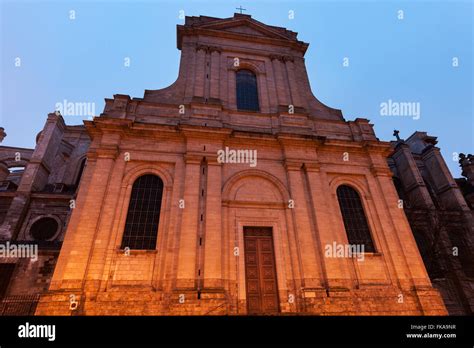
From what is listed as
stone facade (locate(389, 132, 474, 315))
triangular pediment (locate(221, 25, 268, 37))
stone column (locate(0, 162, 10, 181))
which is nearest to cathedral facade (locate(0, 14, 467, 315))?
triangular pediment (locate(221, 25, 268, 37))

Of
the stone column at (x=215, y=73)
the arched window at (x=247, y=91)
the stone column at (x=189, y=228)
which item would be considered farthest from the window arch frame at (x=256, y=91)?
the stone column at (x=189, y=228)

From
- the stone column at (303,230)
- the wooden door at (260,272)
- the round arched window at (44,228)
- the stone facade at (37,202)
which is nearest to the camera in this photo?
the wooden door at (260,272)

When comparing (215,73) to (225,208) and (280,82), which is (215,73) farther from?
(225,208)

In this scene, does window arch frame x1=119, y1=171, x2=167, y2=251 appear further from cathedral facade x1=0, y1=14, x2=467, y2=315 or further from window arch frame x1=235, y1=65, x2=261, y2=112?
window arch frame x1=235, y1=65, x2=261, y2=112

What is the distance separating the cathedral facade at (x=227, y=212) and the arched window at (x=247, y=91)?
0.09m

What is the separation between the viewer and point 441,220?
56.6ft

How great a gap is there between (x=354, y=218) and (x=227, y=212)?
611 cm

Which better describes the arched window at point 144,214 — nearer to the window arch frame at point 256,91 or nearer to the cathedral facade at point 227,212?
the cathedral facade at point 227,212

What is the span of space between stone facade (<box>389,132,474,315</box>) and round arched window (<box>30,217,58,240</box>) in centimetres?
2227

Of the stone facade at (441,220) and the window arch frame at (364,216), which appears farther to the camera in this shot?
the stone facade at (441,220)

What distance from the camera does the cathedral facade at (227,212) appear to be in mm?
9453
